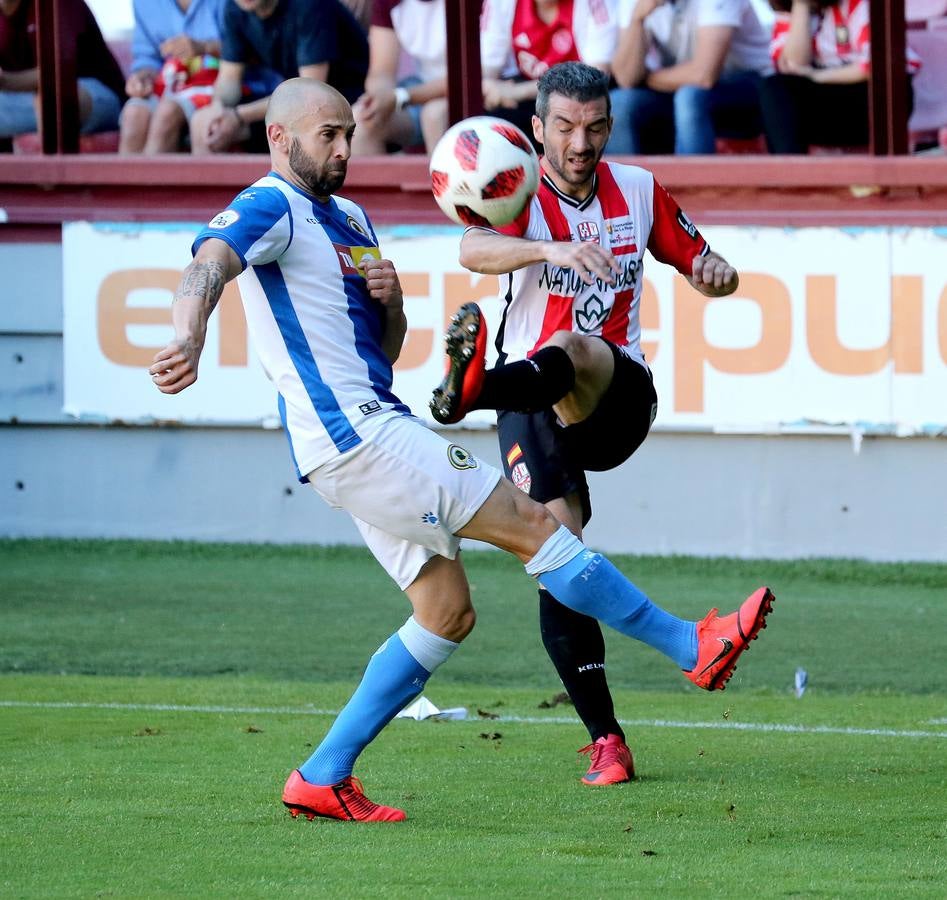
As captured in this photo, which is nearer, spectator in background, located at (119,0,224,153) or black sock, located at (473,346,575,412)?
black sock, located at (473,346,575,412)

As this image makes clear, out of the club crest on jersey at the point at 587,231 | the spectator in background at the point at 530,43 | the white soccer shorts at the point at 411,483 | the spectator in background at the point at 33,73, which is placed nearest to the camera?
the white soccer shorts at the point at 411,483

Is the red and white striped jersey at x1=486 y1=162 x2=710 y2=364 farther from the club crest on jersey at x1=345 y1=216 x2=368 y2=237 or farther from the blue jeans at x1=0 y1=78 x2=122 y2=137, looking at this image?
the blue jeans at x1=0 y1=78 x2=122 y2=137

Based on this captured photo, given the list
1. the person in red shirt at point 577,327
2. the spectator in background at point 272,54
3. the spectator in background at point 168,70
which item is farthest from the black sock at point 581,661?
the spectator in background at point 168,70

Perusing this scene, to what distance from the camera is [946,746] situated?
594cm

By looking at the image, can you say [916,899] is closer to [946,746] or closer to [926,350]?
[946,746]

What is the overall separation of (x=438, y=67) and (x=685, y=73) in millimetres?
1753

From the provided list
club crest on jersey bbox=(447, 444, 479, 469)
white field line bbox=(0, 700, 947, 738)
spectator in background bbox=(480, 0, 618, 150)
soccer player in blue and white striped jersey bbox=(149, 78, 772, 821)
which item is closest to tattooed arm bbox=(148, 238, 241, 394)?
soccer player in blue and white striped jersey bbox=(149, 78, 772, 821)

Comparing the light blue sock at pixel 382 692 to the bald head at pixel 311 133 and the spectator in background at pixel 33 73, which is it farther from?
the spectator in background at pixel 33 73

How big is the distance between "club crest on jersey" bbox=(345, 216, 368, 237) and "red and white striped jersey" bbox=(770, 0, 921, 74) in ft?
23.0

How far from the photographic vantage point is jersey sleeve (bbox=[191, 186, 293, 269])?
449 centimetres

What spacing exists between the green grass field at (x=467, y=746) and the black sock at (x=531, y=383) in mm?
1114

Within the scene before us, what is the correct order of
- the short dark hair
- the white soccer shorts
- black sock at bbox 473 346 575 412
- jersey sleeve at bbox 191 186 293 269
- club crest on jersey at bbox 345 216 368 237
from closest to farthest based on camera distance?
jersey sleeve at bbox 191 186 293 269, the white soccer shorts, club crest on jersey at bbox 345 216 368 237, black sock at bbox 473 346 575 412, the short dark hair

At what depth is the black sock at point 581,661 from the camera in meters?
5.52

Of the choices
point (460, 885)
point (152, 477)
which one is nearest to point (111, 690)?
point (460, 885)
